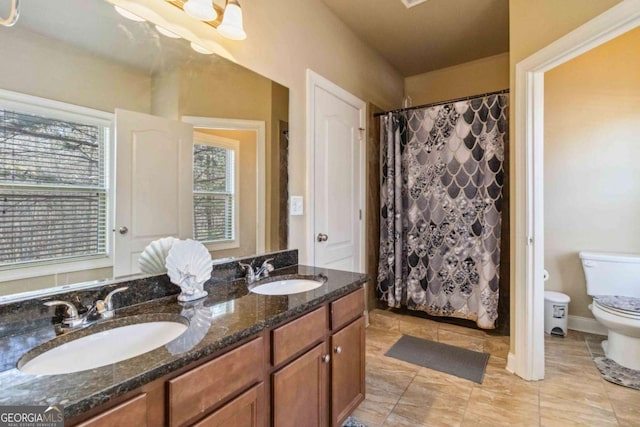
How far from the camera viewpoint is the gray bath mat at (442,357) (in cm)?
209

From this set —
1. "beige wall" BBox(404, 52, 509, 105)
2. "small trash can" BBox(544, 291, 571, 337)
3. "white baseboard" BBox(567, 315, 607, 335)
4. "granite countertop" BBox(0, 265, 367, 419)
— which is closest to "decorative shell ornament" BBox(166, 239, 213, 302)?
"granite countertop" BBox(0, 265, 367, 419)

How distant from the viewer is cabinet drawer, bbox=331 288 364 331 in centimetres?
140

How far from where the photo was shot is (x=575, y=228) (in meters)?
2.66

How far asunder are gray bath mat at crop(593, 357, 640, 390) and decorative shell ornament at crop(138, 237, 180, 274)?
2695 mm

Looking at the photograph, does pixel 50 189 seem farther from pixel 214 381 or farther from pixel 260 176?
pixel 260 176

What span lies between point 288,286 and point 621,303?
2.28 metres

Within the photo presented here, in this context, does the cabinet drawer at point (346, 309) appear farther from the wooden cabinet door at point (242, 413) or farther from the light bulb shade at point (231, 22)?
the light bulb shade at point (231, 22)

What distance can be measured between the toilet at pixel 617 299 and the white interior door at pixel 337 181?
1755 millimetres

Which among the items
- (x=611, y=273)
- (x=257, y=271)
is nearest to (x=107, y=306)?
(x=257, y=271)

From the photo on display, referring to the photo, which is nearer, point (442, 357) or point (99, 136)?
point (99, 136)

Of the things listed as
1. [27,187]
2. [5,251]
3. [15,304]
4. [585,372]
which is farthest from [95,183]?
[585,372]

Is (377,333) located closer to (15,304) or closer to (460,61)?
(15,304)

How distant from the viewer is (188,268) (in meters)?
1.26

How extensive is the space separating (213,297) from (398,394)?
1323 millimetres
